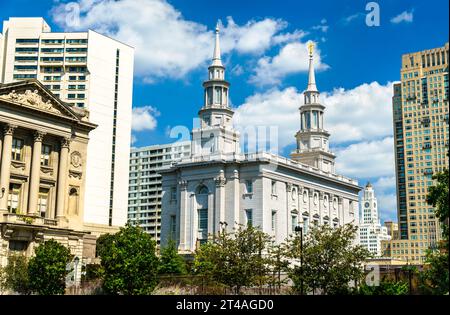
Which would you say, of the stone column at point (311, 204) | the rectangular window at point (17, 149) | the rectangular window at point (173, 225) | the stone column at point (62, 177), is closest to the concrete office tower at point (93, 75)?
the rectangular window at point (173, 225)

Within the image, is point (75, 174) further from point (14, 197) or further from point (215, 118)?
point (215, 118)

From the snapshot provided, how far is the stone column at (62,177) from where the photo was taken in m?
47.8

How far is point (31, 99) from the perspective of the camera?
46.8 metres

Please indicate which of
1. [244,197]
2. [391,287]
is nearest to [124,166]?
[244,197]

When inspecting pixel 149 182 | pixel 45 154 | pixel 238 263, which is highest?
pixel 149 182

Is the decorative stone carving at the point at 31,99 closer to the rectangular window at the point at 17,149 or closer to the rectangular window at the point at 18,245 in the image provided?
the rectangular window at the point at 17,149

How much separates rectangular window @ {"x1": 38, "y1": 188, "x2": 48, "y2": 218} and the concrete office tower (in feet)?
161

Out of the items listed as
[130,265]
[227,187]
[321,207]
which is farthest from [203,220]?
[130,265]

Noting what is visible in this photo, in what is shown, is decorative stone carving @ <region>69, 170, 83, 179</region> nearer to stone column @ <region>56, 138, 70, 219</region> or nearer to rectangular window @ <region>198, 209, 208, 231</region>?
stone column @ <region>56, 138, 70, 219</region>

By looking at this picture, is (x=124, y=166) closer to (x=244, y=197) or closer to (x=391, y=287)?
(x=244, y=197)

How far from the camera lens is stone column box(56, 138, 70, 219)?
157ft

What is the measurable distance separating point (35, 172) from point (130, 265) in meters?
12.1

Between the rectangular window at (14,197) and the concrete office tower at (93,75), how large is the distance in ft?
166
